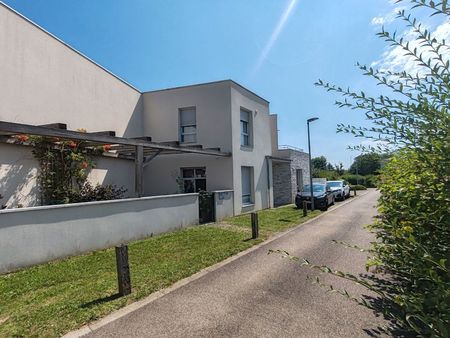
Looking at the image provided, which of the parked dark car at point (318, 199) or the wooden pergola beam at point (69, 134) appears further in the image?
the parked dark car at point (318, 199)

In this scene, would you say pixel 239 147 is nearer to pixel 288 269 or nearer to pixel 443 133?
pixel 288 269

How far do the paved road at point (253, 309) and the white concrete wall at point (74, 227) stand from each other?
11.5 ft

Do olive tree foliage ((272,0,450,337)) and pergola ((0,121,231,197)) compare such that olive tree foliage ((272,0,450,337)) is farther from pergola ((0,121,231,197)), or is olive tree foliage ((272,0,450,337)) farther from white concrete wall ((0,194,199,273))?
pergola ((0,121,231,197))

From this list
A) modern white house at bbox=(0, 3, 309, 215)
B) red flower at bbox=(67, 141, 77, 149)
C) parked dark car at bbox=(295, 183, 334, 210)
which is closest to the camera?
modern white house at bbox=(0, 3, 309, 215)

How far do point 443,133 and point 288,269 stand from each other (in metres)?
5.52

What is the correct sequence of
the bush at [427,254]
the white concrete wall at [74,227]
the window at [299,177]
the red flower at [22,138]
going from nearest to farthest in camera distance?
the bush at [427,254] → the white concrete wall at [74,227] → the red flower at [22,138] → the window at [299,177]

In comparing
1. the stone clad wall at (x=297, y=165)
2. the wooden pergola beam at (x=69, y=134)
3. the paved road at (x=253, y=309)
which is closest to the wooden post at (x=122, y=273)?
the paved road at (x=253, y=309)

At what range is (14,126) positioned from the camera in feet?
25.1

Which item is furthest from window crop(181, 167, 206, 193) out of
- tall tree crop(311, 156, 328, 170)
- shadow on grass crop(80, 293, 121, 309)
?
tall tree crop(311, 156, 328, 170)

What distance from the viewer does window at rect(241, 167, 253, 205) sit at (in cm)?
1791

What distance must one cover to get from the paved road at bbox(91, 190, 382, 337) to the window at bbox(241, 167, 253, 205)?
10.7 meters

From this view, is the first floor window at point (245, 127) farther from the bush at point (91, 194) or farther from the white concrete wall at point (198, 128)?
the bush at point (91, 194)

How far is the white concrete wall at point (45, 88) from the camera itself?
1002 centimetres

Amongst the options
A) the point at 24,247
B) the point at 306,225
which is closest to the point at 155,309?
the point at 24,247
